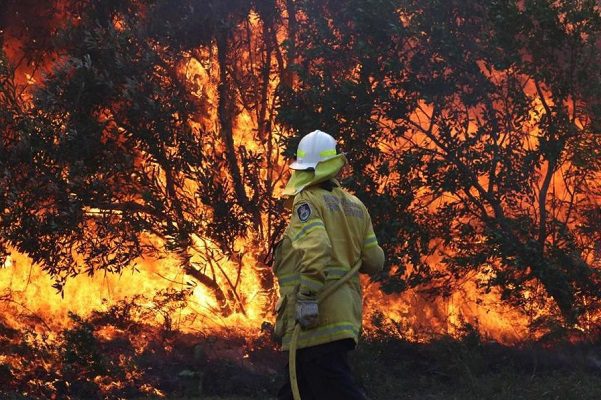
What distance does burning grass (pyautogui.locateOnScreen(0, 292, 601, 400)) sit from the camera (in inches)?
311

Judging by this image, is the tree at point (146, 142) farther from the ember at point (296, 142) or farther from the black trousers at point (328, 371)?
the black trousers at point (328, 371)

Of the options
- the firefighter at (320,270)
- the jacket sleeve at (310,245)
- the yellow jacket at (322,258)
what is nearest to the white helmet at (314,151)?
the firefighter at (320,270)

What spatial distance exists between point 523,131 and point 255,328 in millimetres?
4097

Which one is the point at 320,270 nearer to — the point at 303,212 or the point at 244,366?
the point at 303,212

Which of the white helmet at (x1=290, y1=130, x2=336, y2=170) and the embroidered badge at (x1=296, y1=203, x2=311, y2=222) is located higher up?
the white helmet at (x1=290, y1=130, x2=336, y2=170)

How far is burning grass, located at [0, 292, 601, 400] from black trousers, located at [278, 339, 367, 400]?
3.75m


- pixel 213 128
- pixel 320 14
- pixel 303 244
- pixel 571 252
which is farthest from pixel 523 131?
pixel 303 244

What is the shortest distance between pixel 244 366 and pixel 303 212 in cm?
479

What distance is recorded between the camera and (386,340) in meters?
9.25

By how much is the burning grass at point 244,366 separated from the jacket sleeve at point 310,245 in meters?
4.16

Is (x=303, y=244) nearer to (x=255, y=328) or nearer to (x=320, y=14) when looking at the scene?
(x=320, y=14)

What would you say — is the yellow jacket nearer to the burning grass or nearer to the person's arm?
the person's arm

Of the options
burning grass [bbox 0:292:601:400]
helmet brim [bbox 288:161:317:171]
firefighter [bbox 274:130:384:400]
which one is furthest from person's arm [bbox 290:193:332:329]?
burning grass [bbox 0:292:601:400]

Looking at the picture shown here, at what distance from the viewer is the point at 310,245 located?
164 inches
